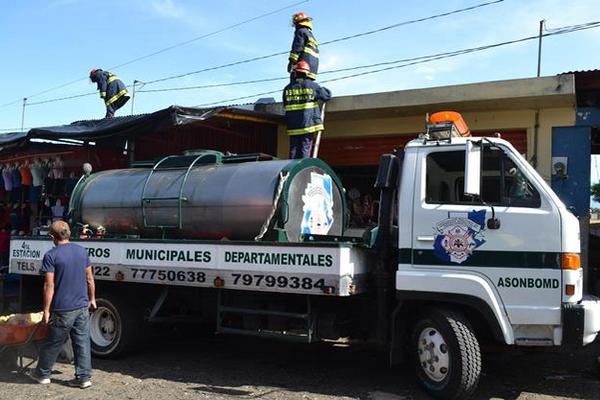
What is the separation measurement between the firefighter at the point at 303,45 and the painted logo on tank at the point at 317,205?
2303 mm

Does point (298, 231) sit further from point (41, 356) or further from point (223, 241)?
point (41, 356)

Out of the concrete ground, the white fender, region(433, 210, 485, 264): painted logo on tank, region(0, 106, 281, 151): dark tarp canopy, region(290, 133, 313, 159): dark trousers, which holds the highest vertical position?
region(0, 106, 281, 151): dark tarp canopy

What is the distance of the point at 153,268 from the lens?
6934 millimetres

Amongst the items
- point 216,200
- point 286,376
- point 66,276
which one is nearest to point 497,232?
point 286,376

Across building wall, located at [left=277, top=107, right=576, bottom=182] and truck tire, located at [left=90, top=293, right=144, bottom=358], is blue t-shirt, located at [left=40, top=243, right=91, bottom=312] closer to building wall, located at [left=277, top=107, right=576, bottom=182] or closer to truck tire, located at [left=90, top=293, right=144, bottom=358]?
truck tire, located at [left=90, top=293, right=144, bottom=358]

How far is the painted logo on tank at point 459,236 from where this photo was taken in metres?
5.52

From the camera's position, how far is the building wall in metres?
9.49

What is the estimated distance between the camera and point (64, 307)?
621 centimetres

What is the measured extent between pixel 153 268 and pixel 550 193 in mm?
4225

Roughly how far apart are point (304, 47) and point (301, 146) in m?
1.46

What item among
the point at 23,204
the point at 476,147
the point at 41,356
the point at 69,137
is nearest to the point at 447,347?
the point at 476,147

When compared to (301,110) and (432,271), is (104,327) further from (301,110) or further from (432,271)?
(432,271)

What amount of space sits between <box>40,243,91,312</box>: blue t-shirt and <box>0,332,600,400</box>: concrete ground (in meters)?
0.85

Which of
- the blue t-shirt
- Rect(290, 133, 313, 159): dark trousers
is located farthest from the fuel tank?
Rect(290, 133, 313, 159): dark trousers
